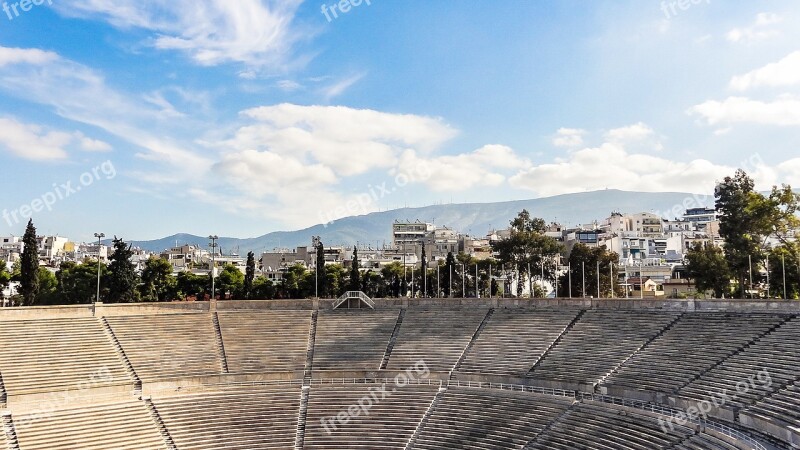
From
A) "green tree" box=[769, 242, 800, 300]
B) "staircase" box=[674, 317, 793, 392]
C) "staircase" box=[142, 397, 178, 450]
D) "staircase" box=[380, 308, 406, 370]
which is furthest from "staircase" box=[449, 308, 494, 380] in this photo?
"green tree" box=[769, 242, 800, 300]

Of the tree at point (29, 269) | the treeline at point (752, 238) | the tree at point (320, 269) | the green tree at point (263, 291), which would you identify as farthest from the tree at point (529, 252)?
the tree at point (29, 269)

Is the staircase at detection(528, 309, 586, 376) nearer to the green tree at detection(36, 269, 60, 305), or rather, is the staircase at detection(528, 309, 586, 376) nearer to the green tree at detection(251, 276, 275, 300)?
the green tree at detection(251, 276, 275, 300)

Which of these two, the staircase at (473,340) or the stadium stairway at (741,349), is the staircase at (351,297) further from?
the stadium stairway at (741,349)

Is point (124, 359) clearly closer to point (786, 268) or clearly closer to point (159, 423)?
point (159, 423)

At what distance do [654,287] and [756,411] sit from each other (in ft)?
174

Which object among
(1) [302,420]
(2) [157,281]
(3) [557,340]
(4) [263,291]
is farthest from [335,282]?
(3) [557,340]

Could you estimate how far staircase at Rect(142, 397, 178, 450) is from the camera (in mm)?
25866

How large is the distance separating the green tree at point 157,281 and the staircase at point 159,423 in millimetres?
25178

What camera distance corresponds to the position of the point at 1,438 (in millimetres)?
24125

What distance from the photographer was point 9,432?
80.6 feet

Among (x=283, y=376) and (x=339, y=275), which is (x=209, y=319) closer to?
(x=283, y=376)

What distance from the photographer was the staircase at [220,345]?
31280 millimetres

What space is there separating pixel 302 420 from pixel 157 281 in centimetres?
3166

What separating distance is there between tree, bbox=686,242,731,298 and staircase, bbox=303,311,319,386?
29127 mm
